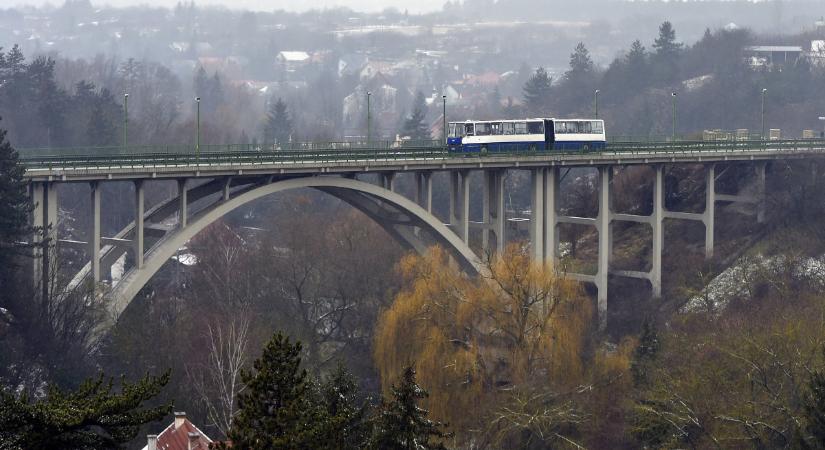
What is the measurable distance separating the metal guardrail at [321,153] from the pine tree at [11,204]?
107 centimetres

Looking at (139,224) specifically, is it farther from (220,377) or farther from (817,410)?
(817,410)

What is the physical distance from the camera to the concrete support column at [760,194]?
6425 cm

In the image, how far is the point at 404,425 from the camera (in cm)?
2836

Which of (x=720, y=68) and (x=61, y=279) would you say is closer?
(x=61, y=279)

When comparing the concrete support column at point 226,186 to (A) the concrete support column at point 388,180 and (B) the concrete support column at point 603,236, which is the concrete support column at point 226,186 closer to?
(A) the concrete support column at point 388,180

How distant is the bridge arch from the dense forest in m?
0.80

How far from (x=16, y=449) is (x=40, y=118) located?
75026 millimetres

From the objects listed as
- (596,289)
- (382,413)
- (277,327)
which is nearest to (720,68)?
(596,289)

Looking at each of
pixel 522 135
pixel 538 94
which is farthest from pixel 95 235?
pixel 538 94

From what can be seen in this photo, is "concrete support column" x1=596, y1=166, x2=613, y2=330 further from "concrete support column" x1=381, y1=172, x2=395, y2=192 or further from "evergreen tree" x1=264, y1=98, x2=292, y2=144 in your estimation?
"evergreen tree" x1=264, y1=98, x2=292, y2=144

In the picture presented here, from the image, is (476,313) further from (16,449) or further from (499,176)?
(16,449)

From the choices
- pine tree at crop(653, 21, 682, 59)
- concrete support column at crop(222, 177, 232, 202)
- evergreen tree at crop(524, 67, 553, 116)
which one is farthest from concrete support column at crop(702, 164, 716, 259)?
pine tree at crop(653, 21, 682, 59)

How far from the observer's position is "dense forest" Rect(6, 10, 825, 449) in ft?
92.5

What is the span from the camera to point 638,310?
58.2 metres
